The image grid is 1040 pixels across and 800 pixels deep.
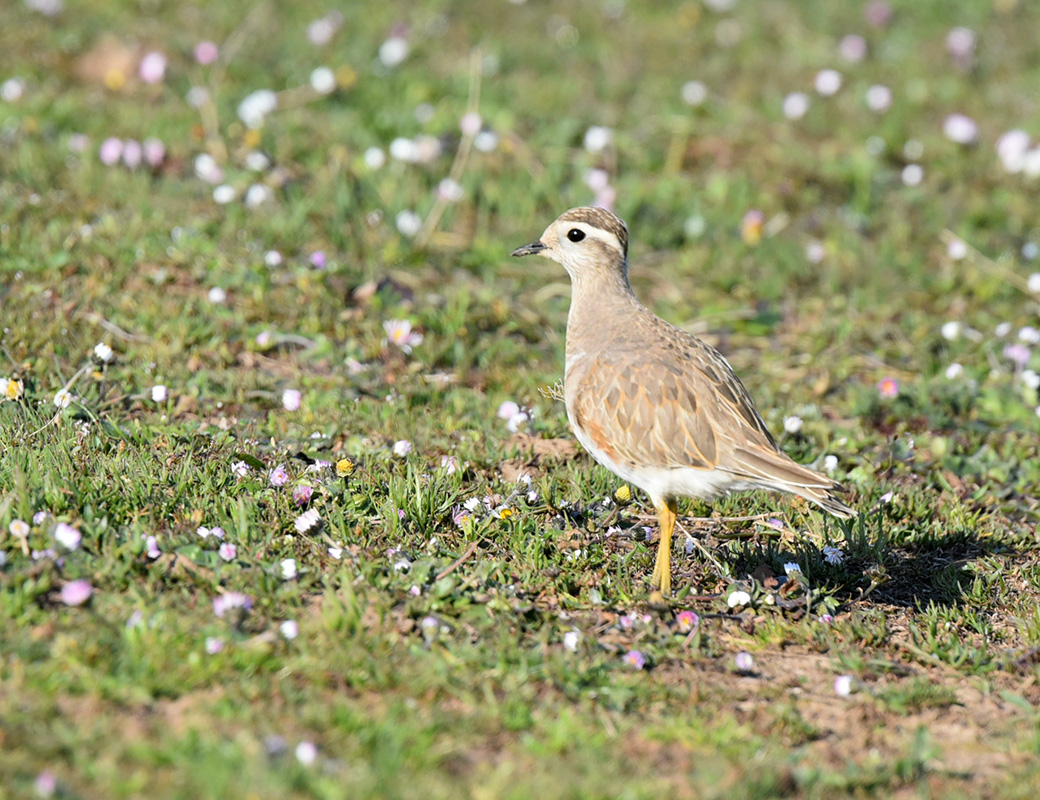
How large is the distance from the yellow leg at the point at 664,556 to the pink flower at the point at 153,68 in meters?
7.65

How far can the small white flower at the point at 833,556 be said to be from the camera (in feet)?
21.6

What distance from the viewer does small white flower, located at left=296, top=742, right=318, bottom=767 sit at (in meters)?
4.52

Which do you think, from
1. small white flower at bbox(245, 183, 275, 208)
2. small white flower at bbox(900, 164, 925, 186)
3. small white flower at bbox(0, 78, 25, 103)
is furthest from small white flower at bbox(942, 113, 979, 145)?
small white flower at bbox(0, 78, 25, 103)

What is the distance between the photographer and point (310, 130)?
36.9ft

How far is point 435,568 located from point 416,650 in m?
0.70

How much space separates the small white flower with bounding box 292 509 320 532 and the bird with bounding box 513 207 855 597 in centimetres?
144

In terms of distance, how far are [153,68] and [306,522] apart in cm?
707

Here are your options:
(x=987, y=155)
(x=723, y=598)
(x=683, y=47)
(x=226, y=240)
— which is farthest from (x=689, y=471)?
(x=683, y=47)

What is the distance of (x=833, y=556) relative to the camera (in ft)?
21.6

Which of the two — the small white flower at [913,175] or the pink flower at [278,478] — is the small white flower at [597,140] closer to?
the small white flower at [913,175]

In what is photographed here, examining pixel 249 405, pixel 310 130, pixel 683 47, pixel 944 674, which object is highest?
pixel 683 47

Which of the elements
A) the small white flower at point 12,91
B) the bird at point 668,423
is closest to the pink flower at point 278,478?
the bird at point 668,423

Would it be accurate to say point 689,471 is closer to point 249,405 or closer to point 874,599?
point 874,599

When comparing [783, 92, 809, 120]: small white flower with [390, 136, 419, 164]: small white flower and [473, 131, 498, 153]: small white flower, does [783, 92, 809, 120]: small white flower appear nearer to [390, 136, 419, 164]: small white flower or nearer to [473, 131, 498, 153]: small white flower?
[473, 131, 498, 153]: small white flower
